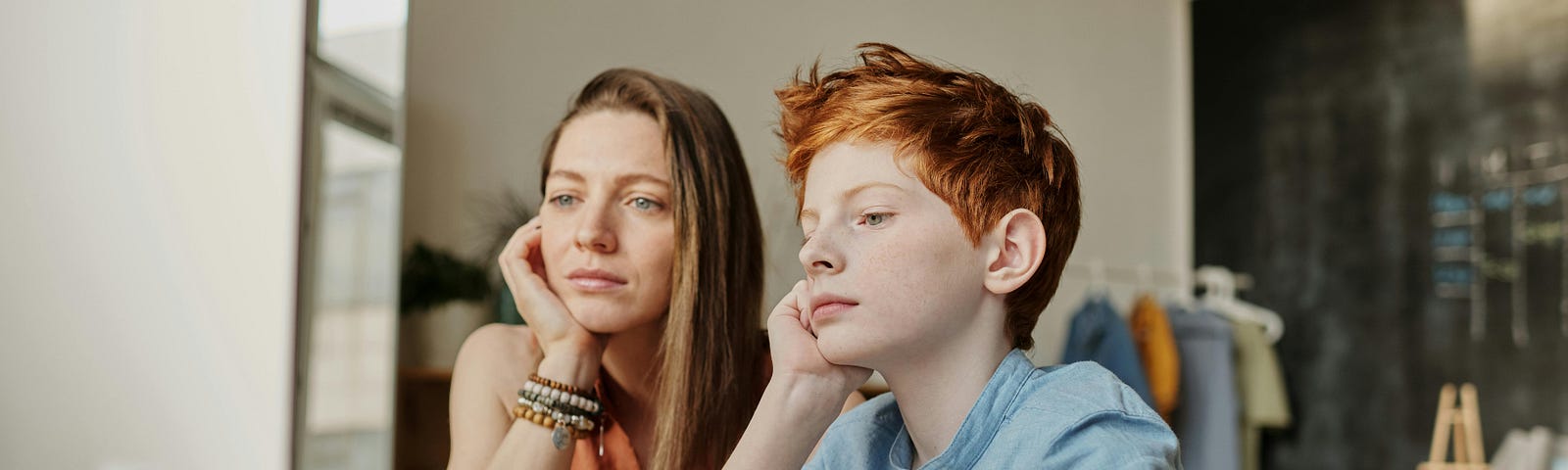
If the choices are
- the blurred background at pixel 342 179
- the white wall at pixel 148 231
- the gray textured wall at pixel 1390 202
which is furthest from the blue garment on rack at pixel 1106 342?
the white wall at pixel 148 231

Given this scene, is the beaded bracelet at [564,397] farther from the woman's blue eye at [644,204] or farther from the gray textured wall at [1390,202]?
the gray textured wall at [1390,202]

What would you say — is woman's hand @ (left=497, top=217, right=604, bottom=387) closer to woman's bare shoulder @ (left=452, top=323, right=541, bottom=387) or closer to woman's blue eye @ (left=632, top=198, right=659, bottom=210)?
woman's bare shoulder @ (left=452, top=323, right=541, bottom=387)

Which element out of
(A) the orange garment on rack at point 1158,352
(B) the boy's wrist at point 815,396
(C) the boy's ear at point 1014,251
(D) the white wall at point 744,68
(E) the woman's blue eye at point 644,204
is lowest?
(A) the orange garment on rack at point 1158,352

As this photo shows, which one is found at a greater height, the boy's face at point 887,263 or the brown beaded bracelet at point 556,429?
the boy's face at point 887,263

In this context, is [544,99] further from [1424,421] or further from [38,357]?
[1424,421]

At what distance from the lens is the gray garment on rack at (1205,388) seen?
2.68 m

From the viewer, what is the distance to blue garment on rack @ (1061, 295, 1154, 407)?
175cm

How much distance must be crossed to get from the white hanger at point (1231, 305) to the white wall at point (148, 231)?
2186mm

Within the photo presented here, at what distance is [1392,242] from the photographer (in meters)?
2.77

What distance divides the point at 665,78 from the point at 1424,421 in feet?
7.45

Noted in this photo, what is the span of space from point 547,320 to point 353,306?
1.13ft

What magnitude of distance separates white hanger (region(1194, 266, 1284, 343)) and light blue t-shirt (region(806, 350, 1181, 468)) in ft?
6.81

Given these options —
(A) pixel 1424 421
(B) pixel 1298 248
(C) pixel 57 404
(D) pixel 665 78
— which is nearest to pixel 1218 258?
(B) pixel 1298 248

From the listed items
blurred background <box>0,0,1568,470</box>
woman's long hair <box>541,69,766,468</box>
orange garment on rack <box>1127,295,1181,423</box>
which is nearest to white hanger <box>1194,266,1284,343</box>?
orange garment on rack <box>1127,295,1181,423</box>
